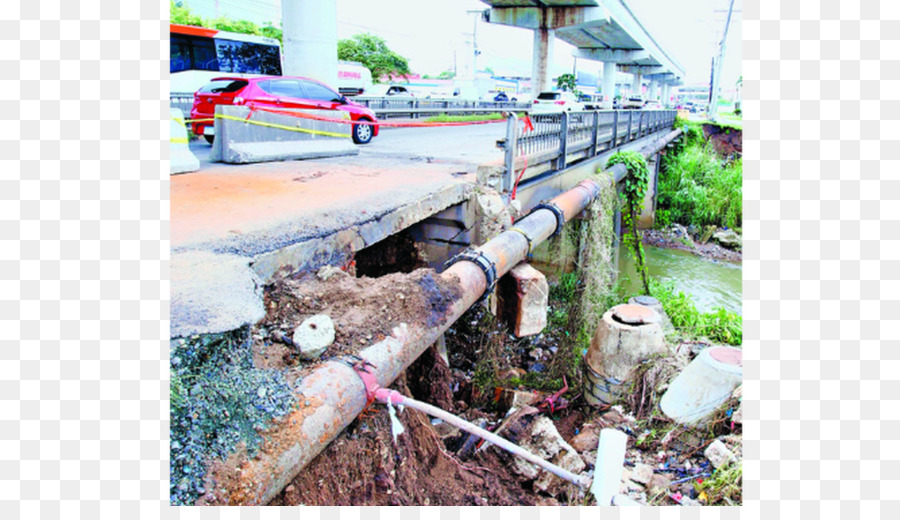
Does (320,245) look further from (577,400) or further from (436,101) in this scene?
(436,101)

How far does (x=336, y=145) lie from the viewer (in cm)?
892

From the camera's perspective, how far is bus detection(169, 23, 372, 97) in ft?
64.0

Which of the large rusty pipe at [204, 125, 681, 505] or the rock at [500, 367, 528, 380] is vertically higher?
the large rusty pipe at [204, 125, 681, 505]

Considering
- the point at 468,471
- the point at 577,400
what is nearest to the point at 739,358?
the point at 577,400

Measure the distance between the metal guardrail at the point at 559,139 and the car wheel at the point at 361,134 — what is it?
4.40 meters

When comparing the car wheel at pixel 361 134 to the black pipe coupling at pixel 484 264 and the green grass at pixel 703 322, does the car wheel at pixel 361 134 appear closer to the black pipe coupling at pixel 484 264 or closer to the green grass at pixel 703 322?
the green grass at pixel 703 322

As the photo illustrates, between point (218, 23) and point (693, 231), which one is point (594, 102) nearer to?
point (693, 231)

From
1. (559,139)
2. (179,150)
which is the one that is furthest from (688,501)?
(179,150)

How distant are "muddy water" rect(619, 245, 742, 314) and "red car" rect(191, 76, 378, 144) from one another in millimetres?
6992

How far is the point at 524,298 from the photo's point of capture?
5.93 meters

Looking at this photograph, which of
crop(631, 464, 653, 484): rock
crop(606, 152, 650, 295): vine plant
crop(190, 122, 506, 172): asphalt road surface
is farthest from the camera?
crop(606, 152, 650, 295): vine plant

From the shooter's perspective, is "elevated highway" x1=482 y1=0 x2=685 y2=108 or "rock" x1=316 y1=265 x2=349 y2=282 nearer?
"rock" x1=316 y1=265 x2=349 y2=282

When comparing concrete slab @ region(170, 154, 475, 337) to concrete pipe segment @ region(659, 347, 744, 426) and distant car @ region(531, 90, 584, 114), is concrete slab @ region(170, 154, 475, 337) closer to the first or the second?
concrete pipe segment @ region(659, 347, 744, 426)

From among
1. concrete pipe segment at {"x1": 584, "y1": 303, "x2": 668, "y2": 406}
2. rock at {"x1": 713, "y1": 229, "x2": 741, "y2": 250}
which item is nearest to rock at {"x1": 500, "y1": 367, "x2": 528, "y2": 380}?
concrete pipe segment at {"x1": 584, "y1": 303, "x2": 668, "y2": 406}
